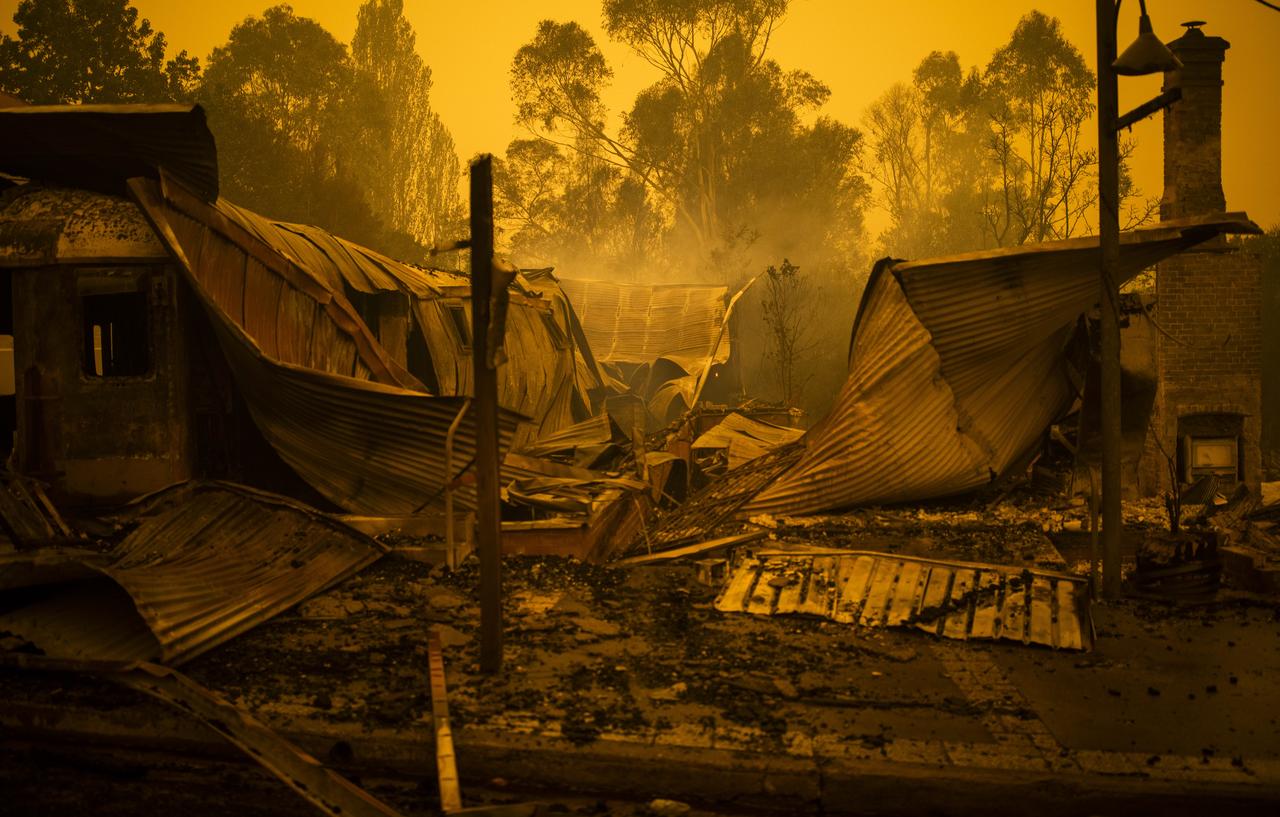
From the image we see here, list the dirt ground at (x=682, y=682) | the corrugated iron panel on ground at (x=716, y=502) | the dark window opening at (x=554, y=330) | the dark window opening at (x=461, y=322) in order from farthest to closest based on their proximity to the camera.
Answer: the dark window opening at (x=554, y=330)
the dark window opening at (x=461, y=322)
the corrugated iron panel on ground at (x=716, y=502)
the dirt ground at (x=682, y=682)

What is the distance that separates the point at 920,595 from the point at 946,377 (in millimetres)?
4080

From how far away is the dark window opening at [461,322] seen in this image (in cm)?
1365

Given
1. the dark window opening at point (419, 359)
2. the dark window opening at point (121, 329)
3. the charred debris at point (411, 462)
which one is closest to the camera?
the charred debris at point (411, 462)

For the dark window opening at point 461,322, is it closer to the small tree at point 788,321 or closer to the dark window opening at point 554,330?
the dark window opening at point 554,330

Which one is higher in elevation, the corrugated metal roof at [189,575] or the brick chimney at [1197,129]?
the brick chimney at [1197,129]

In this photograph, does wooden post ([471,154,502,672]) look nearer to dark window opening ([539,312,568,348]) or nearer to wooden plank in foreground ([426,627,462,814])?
wooden plank in foreground ([426,627,462,814])

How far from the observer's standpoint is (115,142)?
366 inches

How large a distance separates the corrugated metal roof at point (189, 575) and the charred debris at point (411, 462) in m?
0.02

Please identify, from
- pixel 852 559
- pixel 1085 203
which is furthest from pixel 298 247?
pixel 1085 203

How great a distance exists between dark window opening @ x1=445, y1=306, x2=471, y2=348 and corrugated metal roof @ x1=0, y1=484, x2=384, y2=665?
19.0 feet

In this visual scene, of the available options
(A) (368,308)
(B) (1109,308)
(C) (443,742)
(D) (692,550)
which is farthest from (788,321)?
(C) (443,742)

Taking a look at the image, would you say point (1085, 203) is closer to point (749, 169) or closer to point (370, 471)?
point (749, 169)

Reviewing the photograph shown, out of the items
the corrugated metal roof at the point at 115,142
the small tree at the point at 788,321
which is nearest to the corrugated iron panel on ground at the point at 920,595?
the corrugated metal roof at the point at 115,142

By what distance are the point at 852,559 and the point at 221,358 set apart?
21.6 ft
